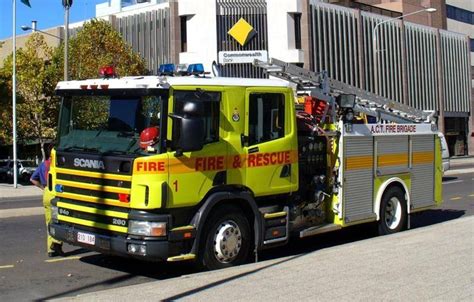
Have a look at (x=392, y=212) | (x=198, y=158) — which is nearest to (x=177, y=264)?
(x=198, y=158)

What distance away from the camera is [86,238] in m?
7.05

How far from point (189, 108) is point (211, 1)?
32700mm

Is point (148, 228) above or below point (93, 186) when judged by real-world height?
below

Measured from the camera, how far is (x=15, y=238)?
10242 mm

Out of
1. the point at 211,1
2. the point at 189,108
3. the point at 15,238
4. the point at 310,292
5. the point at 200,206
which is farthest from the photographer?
the point at 211,1

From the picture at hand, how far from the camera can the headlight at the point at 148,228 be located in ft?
21.4

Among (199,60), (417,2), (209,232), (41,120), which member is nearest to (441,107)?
(417,2)

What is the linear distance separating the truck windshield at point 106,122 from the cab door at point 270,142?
1.38 m

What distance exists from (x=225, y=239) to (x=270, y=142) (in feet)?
4.69

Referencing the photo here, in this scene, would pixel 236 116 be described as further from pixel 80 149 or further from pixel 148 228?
pixel 80 149

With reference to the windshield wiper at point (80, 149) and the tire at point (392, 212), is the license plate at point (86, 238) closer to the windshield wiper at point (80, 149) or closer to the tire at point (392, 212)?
Result: the windshield wiper at point (80, 149)

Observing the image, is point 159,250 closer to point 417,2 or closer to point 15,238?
point 15,238

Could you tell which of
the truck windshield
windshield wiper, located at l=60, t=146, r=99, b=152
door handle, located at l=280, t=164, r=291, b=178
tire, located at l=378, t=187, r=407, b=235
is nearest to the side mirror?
the truck windshield

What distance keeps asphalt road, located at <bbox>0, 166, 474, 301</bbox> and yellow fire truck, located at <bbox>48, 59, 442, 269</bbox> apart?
1.70 feet
